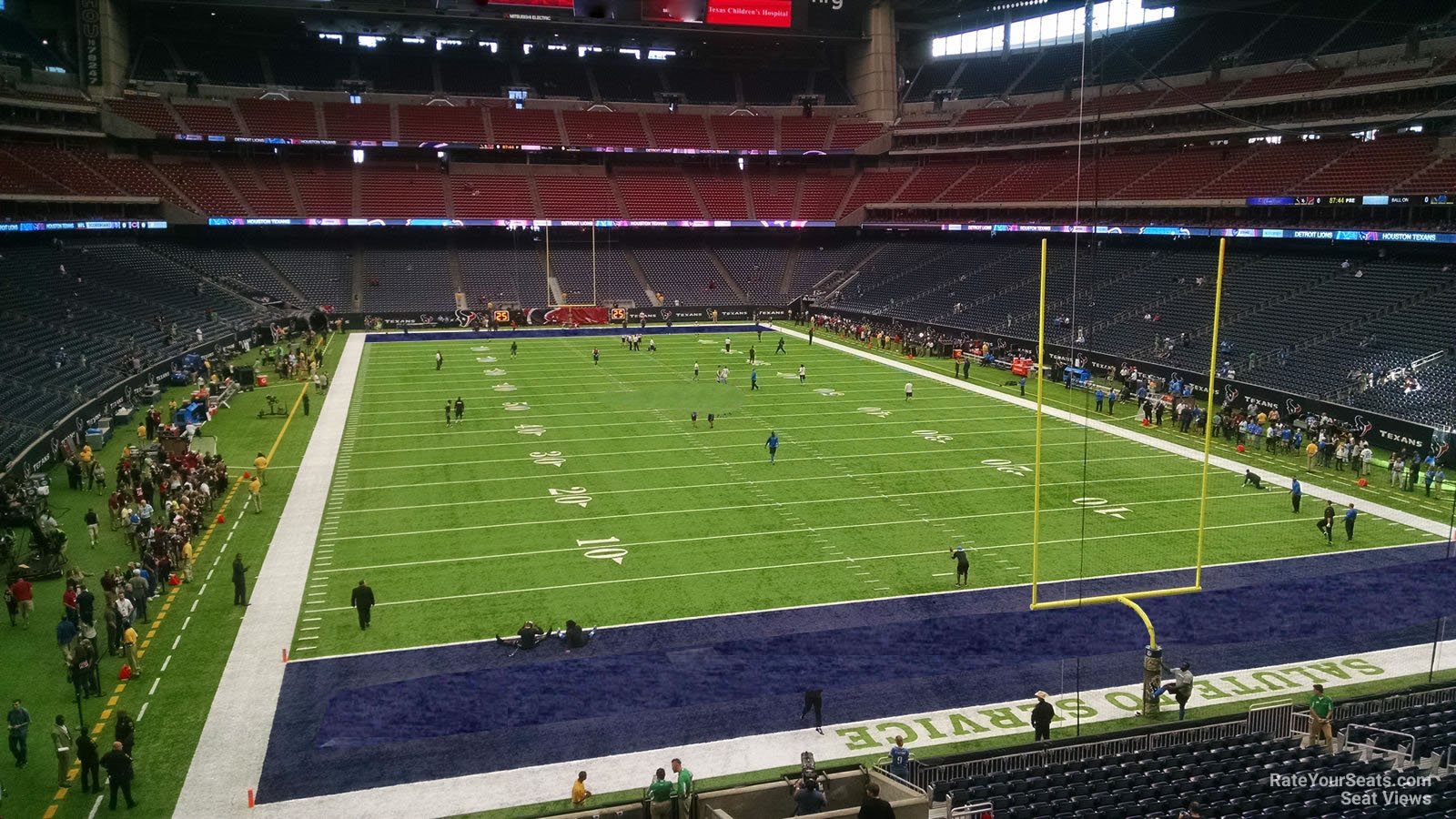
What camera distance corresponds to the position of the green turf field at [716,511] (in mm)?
20438

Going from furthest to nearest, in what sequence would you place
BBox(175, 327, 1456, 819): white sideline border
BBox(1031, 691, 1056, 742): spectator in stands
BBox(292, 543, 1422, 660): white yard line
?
BBox(292, 543, 1422, 660): white yard line
BBox(1031, 691, 1056, 742): spectator in stands
BBox(175, 327, 1456, 819): white sideline border

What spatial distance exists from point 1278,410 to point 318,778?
1263 inches

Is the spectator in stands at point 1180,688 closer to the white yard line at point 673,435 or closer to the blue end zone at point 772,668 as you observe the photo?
the blue end zone at point 772,668

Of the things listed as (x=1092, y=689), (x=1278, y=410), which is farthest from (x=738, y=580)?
(x=1278, y=410)

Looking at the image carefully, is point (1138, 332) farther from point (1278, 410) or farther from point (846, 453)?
point (846, 453)

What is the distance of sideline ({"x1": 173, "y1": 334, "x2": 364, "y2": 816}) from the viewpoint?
13.4m

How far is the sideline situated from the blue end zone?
1.03 feet

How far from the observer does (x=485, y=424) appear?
35406 millimetres

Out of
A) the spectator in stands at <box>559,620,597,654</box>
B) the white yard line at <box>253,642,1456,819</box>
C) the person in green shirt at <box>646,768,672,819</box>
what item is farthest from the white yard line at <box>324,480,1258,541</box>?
the person in green shirt at <box>646,768,672,819</box>

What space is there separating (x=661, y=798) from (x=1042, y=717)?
570cm

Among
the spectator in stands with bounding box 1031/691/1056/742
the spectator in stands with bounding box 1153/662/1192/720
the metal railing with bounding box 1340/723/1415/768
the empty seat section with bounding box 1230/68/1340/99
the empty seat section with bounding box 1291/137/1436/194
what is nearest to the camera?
the metal railing with bounding box 1340/723/1415/768

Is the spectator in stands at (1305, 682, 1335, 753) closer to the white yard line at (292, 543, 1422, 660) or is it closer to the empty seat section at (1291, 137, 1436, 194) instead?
the white yard line at (292, 543, 1422, 660)

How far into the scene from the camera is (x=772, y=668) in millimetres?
16875

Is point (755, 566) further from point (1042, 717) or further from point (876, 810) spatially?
point (876, 810)
